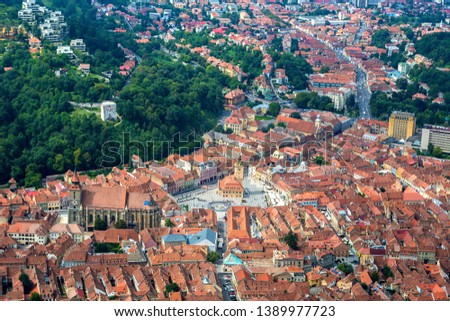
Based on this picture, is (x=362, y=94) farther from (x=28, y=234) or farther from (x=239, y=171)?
(x=28, y=234)

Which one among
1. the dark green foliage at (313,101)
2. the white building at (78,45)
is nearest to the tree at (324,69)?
the dark green foliage at (313,101)

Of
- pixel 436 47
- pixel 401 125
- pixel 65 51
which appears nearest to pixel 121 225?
pixel 401 125

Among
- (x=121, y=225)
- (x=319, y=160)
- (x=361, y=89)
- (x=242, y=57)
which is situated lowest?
(x=361, y=89)

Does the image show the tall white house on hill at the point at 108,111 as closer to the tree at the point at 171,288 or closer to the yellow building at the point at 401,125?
the yellow building at the point at 401,125

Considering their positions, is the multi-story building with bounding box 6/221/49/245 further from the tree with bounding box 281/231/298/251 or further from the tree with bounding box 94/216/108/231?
the tree with bounding box 281/231/298/251

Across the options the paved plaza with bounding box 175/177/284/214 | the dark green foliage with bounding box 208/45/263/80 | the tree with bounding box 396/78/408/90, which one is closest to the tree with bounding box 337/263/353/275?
the paved plaza with bounding box 175/177/284/214

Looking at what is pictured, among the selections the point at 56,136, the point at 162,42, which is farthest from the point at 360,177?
the point at 162,42
